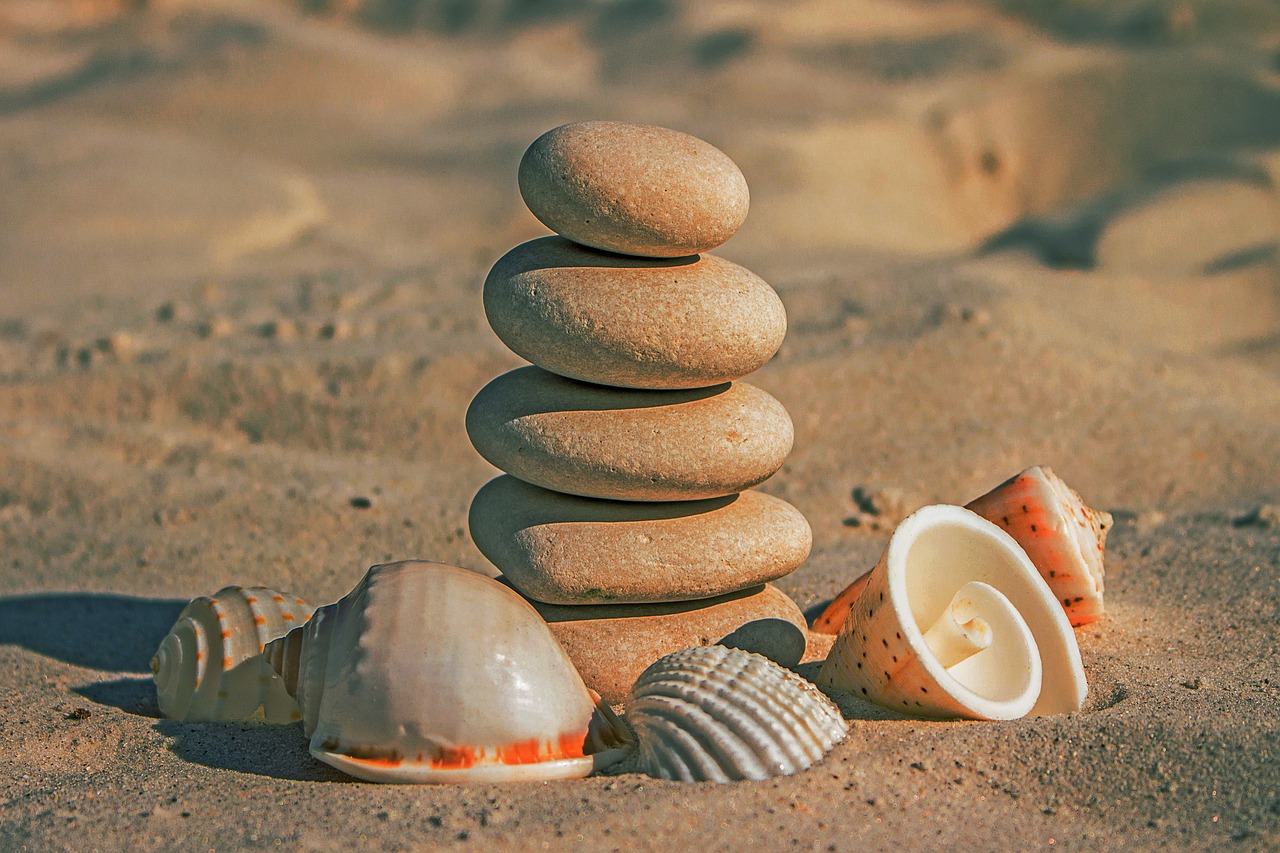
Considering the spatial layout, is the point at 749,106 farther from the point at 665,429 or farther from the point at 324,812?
the point at 324,812

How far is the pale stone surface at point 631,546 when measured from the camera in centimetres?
360

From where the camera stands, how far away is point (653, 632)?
3.68 m

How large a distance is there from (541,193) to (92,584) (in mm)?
2634

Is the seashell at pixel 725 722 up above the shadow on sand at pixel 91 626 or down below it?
above

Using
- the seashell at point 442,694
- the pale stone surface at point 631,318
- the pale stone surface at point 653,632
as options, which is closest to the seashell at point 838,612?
the pale stone surface at point 653,632

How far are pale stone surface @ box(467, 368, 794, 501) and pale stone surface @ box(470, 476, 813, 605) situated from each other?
0.08m

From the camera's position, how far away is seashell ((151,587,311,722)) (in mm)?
3559

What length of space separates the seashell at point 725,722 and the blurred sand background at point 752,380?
7cm

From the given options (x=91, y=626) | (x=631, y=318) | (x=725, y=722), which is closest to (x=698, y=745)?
(x=725, y=722)

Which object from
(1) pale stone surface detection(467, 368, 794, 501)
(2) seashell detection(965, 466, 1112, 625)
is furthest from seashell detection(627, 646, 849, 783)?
(2) seashell detection(965, 466, 1112, 625)

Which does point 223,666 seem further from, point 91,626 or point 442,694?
point 91,626

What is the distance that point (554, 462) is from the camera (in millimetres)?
3607

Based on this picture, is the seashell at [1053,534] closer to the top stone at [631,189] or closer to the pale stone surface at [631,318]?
the pale stone surface at [631,318]

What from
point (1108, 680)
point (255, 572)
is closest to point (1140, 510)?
point (1108, 680)
